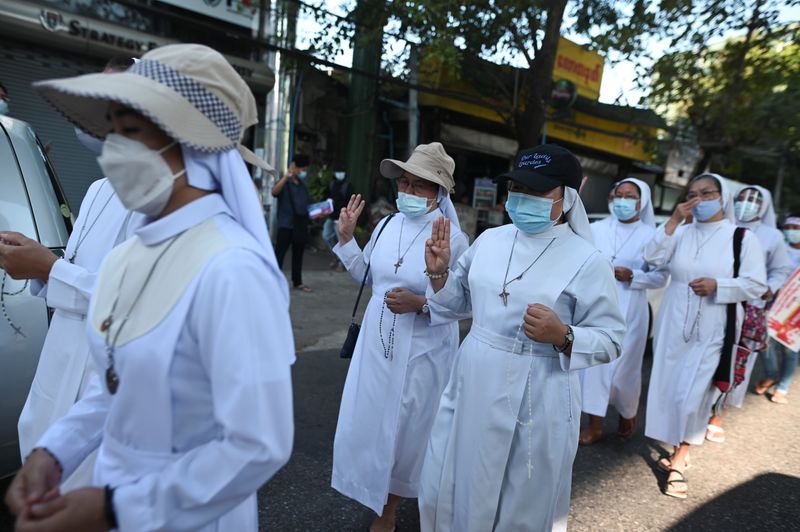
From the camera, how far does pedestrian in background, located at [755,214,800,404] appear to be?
6316mm

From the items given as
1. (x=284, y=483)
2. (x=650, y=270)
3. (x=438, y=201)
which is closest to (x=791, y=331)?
(x=650, y=270)

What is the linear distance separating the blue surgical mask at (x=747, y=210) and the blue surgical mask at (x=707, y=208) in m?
1.75

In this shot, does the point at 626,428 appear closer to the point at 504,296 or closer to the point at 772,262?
the point at 772,262

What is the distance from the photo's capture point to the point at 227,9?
10.8 metres

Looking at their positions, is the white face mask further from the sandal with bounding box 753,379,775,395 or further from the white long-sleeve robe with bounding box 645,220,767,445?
the sandal with bounding box 753,379,775,395

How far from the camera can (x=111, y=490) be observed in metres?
1.20

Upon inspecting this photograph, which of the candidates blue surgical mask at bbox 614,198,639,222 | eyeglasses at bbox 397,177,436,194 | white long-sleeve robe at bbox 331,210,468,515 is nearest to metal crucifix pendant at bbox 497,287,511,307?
white long-sleeve robe at bbox 331,210,468,515

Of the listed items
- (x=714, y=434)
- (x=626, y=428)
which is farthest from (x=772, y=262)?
(x=626, y=428)

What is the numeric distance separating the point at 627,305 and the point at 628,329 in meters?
0.20

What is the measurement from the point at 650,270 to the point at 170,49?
4323 millimetres

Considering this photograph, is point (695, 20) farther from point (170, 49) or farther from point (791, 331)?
point (170, 49)

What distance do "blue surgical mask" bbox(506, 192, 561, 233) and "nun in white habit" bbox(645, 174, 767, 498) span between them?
7.02 feet

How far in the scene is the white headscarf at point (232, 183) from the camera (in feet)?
4.43

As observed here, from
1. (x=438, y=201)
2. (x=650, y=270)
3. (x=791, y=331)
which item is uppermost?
(x=438, y=201)
